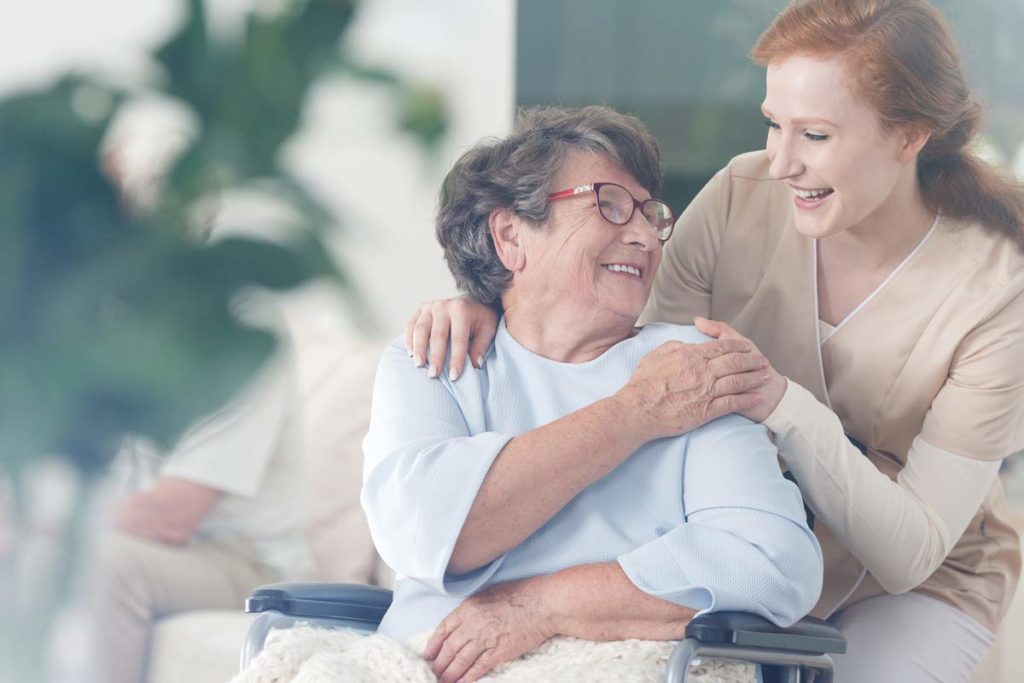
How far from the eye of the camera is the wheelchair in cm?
141

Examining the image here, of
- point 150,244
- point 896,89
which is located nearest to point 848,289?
point 896,89

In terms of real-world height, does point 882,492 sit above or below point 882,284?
below

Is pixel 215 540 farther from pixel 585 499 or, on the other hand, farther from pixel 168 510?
pixel 585 499

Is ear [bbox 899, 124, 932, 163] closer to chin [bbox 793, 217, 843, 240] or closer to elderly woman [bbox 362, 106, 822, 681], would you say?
chin [bbox 793, 217, 843, 240]

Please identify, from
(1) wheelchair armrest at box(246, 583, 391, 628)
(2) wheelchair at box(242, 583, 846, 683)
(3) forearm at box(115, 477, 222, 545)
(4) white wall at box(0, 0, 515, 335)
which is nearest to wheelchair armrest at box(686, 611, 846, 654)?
(2) wheelchair at box(242, 583, 846, 683)

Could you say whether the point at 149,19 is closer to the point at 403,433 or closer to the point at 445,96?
the point at 445,96

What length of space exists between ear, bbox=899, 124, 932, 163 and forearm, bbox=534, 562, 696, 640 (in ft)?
2.62

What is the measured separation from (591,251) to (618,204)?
0.29ft

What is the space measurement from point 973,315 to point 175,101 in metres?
3.14

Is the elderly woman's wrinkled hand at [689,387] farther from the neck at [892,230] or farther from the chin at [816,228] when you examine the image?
the neck at [892,230]

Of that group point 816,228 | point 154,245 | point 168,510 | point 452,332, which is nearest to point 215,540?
point 168,510

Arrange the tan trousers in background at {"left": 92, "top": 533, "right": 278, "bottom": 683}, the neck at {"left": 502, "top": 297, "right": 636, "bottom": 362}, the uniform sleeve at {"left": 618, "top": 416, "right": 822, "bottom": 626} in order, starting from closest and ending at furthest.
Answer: the uniform sleeve at {"left": 618, "top": 416, "right": 822, "bottom": 626}, the neck at {"left": 502, "top": 297, "right": 636, "bottom": 362}, the tan trousers in background at {"left": 92, "top": 533, "right": 278, "bottom": 683}

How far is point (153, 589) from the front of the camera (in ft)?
10.4

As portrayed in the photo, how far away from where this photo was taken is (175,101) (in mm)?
4195
